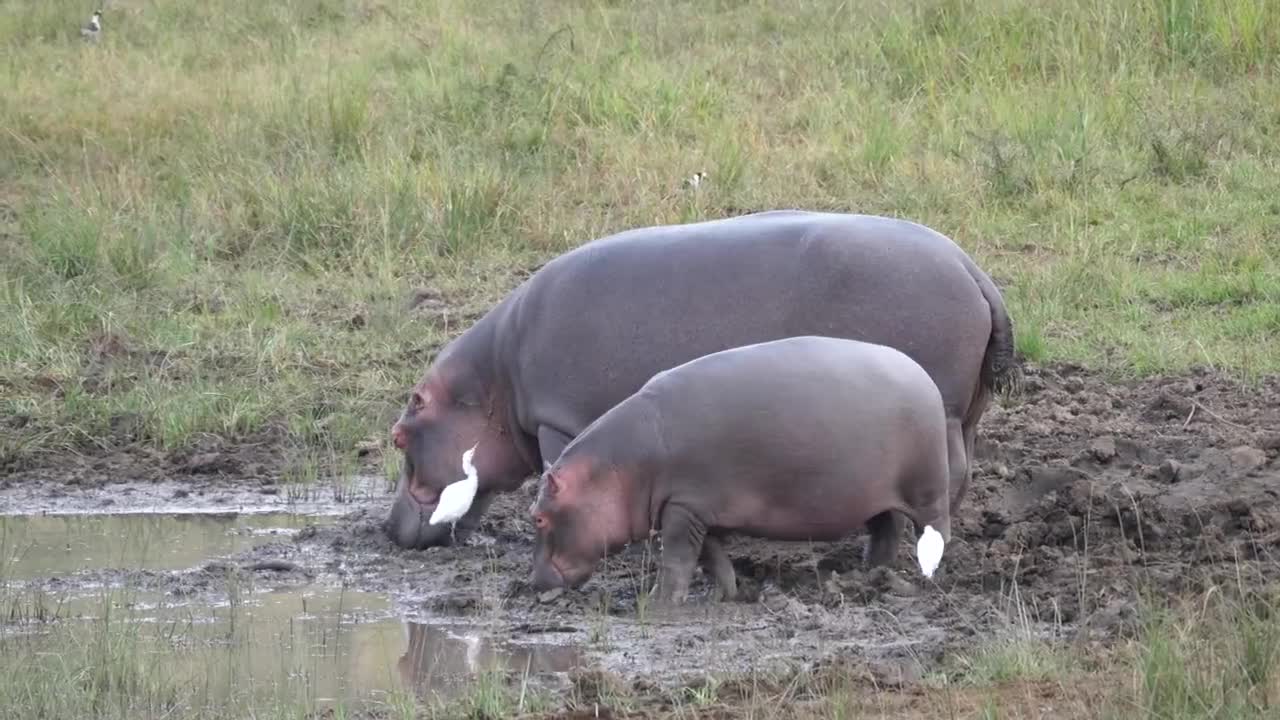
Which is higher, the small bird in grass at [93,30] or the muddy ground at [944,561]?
the muddy ground at [944,561]

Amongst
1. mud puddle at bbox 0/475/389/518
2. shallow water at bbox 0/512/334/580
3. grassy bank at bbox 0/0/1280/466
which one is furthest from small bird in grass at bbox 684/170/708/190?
shallow water at bbox 0/512/334/580

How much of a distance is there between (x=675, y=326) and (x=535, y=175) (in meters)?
4.39

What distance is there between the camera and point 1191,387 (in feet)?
22.8

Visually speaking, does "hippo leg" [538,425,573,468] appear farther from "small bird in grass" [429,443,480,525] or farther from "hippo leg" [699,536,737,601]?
"hippo leg" [699,536,737,601]

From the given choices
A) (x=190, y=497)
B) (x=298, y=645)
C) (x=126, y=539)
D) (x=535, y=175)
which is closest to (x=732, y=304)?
(x=298, y=645)

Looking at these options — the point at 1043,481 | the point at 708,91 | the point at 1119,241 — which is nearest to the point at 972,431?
the point at 1043,481

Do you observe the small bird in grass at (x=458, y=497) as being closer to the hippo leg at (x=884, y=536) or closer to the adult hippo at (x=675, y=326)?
the adult hippo at (x=675, y=326)

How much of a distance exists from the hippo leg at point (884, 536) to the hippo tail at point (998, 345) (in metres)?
0.63

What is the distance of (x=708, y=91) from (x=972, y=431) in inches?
215

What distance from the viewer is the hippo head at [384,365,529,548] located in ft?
19.9

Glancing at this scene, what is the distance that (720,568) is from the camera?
5.29 meters

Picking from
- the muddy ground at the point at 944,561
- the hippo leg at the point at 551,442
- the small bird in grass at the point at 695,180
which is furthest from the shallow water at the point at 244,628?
the small bird in grass at the point at 695,180

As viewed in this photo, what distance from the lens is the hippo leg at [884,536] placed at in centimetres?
533

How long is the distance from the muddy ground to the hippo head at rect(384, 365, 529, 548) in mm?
103
